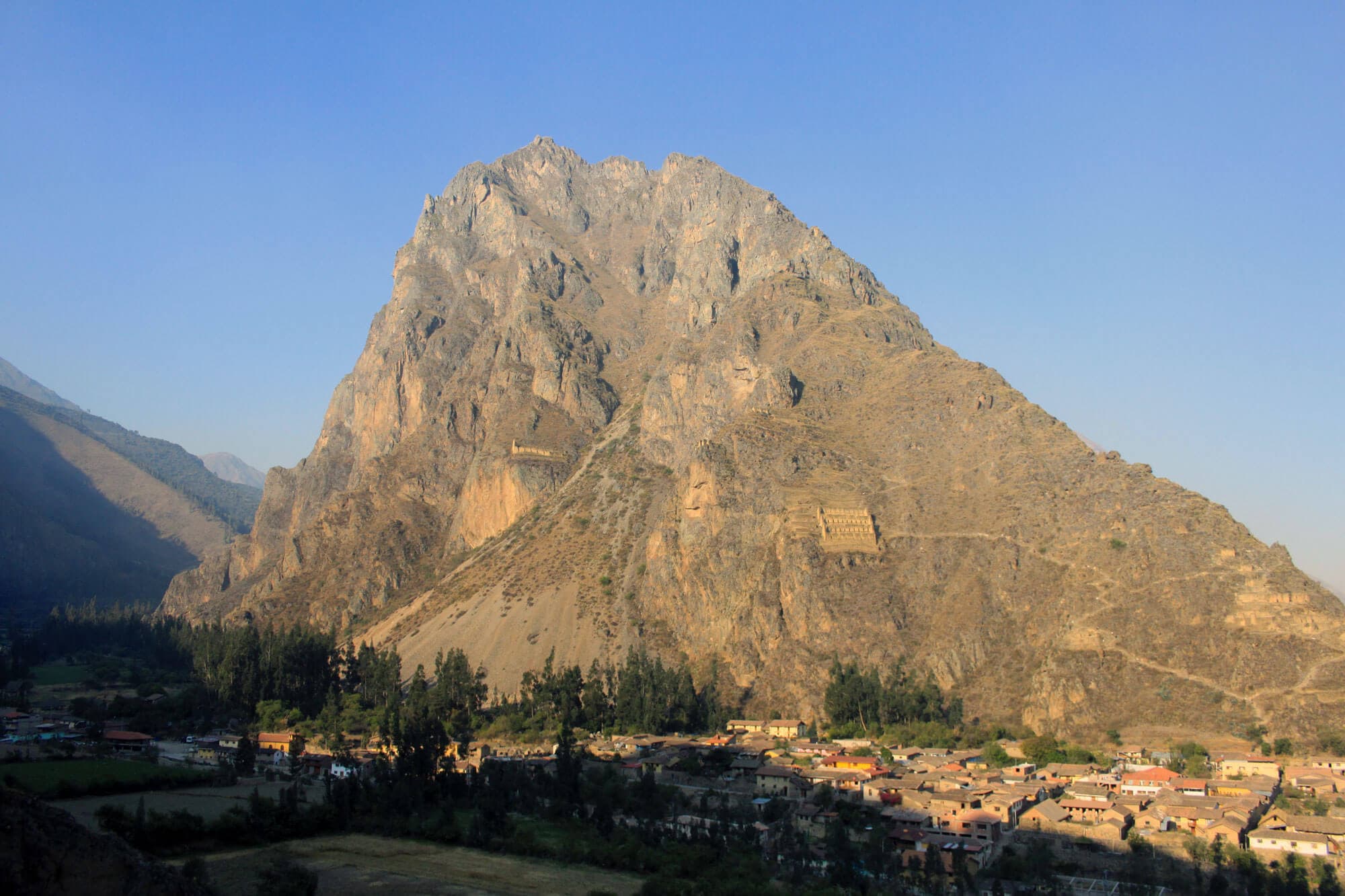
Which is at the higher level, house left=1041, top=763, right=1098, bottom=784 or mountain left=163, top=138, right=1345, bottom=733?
mountain left=163, top=138, right=1345, bottom=733

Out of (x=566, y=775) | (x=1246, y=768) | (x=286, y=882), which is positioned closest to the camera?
(x=286, y=882)

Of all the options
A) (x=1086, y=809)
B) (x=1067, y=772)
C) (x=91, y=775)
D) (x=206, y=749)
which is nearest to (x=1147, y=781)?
(x=1067, y=772)

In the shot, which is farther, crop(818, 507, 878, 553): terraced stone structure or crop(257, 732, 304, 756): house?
crop(818, 507, 878, 553): terraced stone structure

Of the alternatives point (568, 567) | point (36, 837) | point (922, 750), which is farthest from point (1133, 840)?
point (568, 567)

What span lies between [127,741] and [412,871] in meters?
56.5

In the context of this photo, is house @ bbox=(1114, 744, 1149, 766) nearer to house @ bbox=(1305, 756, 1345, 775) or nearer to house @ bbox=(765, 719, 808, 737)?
house @ bbox=(1305, 756, 1345, 775)

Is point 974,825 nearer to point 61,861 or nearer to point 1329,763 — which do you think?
point 1329,763

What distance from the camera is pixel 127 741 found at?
367 ft

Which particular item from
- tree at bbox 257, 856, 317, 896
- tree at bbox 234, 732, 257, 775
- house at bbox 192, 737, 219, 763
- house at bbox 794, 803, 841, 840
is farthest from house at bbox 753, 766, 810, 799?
house at bbox 192, 737, 219, 763

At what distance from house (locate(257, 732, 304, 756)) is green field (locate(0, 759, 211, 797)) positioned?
1689cm

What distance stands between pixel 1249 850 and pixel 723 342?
128 metres

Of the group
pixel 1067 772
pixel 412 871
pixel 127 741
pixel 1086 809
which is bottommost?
pixel 412 871

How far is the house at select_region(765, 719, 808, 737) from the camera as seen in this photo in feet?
389

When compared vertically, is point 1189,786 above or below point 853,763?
above
